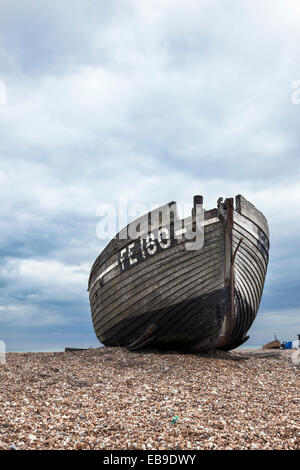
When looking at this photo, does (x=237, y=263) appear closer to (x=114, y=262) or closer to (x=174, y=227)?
(x=174, y=227)

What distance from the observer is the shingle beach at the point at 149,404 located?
4.34m

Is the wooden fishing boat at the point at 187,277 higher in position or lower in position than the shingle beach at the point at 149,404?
higher

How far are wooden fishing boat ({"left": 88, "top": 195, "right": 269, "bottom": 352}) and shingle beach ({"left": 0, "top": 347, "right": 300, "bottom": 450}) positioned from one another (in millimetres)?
756

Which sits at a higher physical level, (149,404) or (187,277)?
(187,277)

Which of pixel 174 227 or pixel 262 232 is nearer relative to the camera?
pixel 174 227

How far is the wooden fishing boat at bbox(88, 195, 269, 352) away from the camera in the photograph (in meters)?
9.50

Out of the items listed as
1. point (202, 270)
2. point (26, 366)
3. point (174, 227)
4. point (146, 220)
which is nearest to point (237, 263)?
point (202, 270)

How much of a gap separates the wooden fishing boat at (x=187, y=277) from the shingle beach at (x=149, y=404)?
756 mm

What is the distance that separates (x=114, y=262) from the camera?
10914 millimetres

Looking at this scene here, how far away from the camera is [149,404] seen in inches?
229

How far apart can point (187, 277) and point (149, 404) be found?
13.4ft

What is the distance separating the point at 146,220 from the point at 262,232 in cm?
369
